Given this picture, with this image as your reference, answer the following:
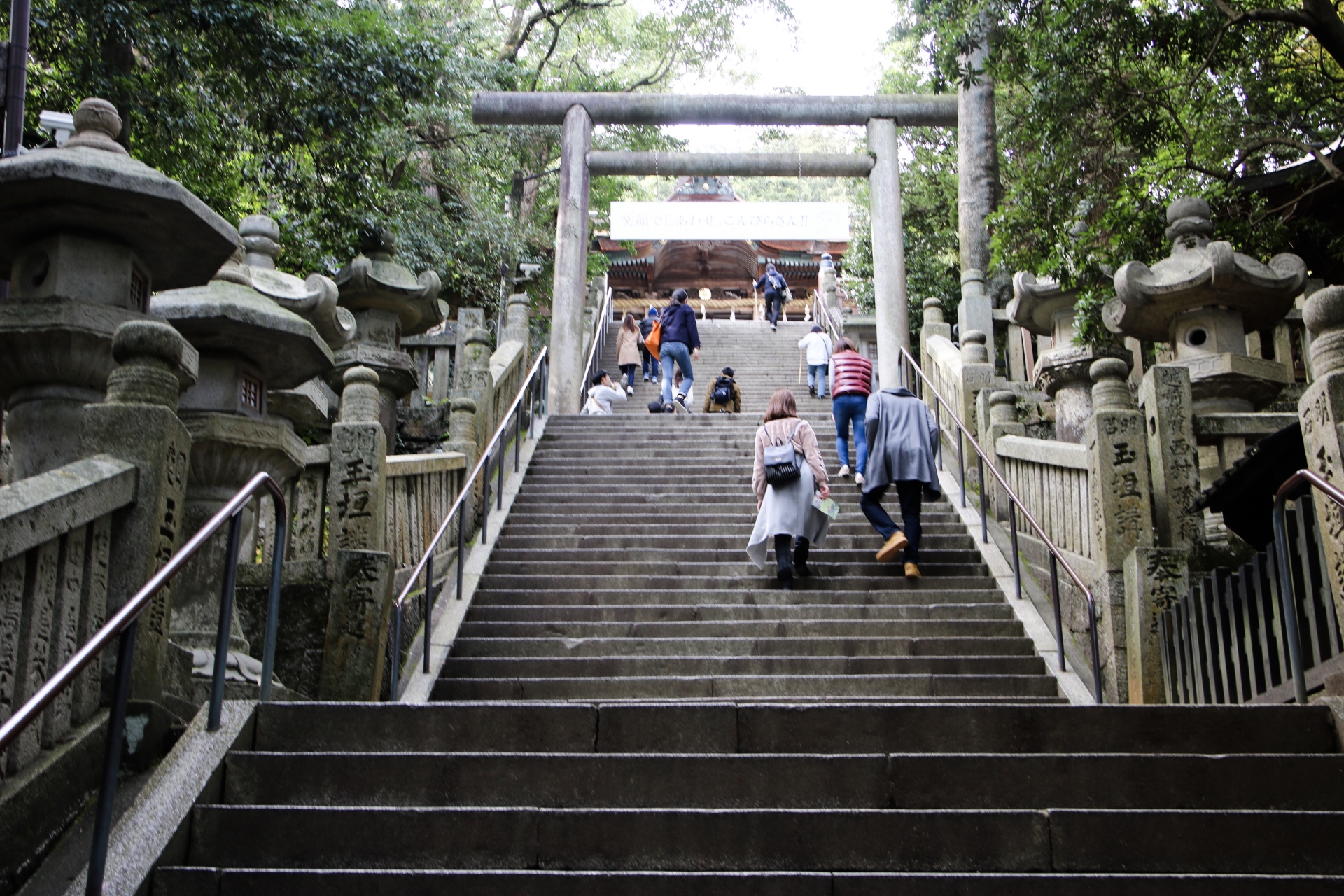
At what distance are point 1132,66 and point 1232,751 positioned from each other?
437 inches

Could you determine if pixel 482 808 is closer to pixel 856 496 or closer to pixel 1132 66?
pixel 856 496

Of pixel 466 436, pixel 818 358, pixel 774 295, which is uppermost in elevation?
pixel 774 295

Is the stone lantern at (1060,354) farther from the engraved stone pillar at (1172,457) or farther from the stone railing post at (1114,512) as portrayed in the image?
the stone railing post at (1114,512)

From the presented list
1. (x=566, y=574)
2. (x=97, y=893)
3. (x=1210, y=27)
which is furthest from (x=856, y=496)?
(x=97, y=893)

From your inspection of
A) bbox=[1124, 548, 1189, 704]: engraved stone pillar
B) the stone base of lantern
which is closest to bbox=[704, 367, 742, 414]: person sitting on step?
the stone base of lantern

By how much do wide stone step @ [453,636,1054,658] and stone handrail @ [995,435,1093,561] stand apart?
0.92m

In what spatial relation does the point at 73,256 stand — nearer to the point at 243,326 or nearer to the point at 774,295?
the point at 243,326

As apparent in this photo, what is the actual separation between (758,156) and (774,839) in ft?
45.6

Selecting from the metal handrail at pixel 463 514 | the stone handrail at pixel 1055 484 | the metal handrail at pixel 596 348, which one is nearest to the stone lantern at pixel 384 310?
the metal handrail at pixel 463 514

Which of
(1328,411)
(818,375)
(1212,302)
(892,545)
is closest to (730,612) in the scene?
(892,545)

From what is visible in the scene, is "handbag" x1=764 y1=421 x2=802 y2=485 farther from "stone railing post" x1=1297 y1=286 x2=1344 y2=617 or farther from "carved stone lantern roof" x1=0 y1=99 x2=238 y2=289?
"carved stone lantern roof" x1=0 y1=99 x2=238 y2=289

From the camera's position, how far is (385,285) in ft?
38.7

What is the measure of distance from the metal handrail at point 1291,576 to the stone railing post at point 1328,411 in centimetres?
14

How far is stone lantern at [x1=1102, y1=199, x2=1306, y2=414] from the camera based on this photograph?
9.14 metres
